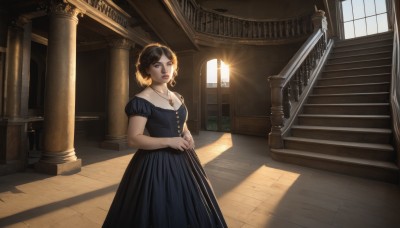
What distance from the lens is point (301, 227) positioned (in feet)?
5.98

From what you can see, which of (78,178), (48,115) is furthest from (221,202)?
(48,115)

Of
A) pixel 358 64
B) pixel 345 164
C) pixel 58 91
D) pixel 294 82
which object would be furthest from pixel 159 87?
pixel 358 64

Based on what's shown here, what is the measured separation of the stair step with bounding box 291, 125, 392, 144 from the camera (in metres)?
3.34

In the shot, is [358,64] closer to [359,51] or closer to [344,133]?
[359,51]

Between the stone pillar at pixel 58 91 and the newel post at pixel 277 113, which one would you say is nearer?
the stone pillar at pixel 58 91

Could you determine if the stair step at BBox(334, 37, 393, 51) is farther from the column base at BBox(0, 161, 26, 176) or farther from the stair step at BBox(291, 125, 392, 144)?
the column base at BBox(0, 161, 26, 176)

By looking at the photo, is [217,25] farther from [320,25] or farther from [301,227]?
[301,227]

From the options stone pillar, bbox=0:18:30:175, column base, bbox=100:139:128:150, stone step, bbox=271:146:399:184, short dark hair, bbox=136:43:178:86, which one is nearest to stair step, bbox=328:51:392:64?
stone step, bbox=271:146:399:184

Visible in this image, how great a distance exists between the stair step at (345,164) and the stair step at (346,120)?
2.80ft

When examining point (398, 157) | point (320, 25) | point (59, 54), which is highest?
point (320, 25)

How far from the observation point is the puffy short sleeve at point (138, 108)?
1161 millimetres

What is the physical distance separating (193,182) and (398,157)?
9.80 ft

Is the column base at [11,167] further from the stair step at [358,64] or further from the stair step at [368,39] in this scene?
the stair step at [368,39]

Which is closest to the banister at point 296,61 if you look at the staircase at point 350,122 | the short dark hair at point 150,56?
the staircase at point 350,122
